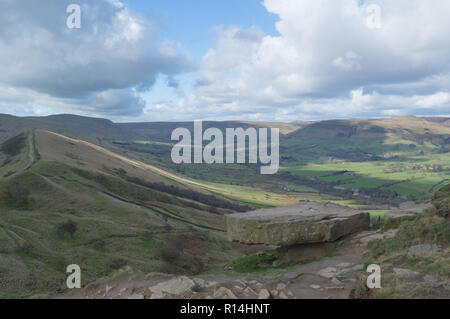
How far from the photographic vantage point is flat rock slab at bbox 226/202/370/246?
882 inches

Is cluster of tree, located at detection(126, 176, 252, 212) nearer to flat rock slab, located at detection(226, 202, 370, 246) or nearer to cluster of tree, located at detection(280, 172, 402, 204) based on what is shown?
cluster of tree, located at detection(280, 172, 402, 204)

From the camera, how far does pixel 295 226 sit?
22.9m

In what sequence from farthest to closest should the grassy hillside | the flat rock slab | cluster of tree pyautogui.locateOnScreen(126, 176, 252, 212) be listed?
cluster of tree pyautogui.locateOnScreen(126, 176, 252, 212) → the flat rock slab → the grassy hillside

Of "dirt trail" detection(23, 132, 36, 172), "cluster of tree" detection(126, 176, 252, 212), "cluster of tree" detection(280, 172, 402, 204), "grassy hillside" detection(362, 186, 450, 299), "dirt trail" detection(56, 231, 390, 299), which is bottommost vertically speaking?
"cluster of tree" detection(280, 172, 402, 204)

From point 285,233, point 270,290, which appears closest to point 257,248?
point 285,233

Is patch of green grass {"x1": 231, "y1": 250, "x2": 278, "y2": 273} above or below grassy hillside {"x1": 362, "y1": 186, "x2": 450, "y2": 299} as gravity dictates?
below

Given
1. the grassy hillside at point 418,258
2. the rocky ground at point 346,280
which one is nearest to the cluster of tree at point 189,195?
the rocky ground at point 346,280

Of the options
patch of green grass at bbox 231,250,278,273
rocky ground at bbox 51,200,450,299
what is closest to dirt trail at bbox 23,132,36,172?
patch of green grass at bbox 231,250,278,273

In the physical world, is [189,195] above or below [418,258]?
below

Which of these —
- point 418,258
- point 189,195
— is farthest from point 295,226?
point 189,195

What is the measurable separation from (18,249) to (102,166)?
63898 mm

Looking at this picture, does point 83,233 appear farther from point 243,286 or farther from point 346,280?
point 346,280

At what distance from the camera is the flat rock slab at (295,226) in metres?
22.4
